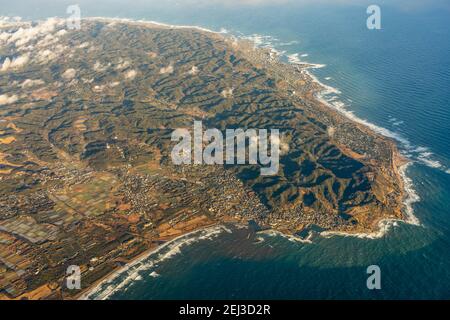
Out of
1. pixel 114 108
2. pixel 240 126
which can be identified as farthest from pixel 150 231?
pixel 114 108

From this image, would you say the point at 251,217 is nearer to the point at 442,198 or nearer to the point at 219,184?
the point at 219,184

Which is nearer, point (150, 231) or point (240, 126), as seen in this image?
point (150, 231)

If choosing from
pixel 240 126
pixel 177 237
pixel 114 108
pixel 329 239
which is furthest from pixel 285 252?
pixel 114 108

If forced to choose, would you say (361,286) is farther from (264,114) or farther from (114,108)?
(114,108)

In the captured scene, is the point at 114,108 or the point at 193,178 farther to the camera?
the point at 114,108

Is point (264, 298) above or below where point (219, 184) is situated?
below

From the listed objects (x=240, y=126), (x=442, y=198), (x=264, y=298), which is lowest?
(x=264, y=298)

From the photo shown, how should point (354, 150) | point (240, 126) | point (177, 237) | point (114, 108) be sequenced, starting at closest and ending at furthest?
point (177, 237), point (354, 150), point (240, 126), point (114, 108)

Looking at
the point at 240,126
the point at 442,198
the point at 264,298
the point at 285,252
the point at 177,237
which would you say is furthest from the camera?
the point at 240,126

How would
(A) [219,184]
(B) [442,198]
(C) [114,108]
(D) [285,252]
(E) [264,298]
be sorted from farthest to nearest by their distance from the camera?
1. (C) [114,108]
2. (A) [219,184]
3. (B) [442,198]
4. (D) [285,252]
5. (E) [264,298]
